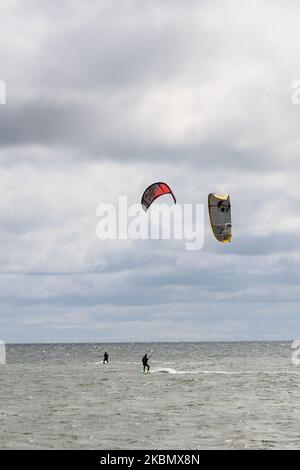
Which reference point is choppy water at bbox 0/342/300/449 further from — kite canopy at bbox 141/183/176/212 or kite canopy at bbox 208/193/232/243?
kite canopy at bbox 141/183/176/212

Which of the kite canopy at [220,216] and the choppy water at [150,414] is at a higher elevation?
the kite canopy at [220,216]

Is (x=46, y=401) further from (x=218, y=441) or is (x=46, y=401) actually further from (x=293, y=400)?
(x=218, y=441)

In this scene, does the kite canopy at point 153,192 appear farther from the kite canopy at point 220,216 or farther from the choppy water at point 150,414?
the choppy water at point 150,414

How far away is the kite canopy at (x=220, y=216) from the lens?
42406 millimetres

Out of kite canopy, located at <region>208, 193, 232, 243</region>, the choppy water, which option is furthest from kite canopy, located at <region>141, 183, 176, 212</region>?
the choppy water

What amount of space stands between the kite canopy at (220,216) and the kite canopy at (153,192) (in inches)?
165

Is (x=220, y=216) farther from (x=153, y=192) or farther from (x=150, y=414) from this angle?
(x=150, y=414)

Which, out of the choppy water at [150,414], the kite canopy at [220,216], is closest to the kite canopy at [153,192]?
the kite canopy at [220,216]

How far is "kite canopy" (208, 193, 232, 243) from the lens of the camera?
4241cm

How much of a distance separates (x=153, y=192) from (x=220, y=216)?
227 inches

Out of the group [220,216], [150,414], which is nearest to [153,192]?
[220,216]

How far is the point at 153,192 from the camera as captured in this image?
4669 cm
